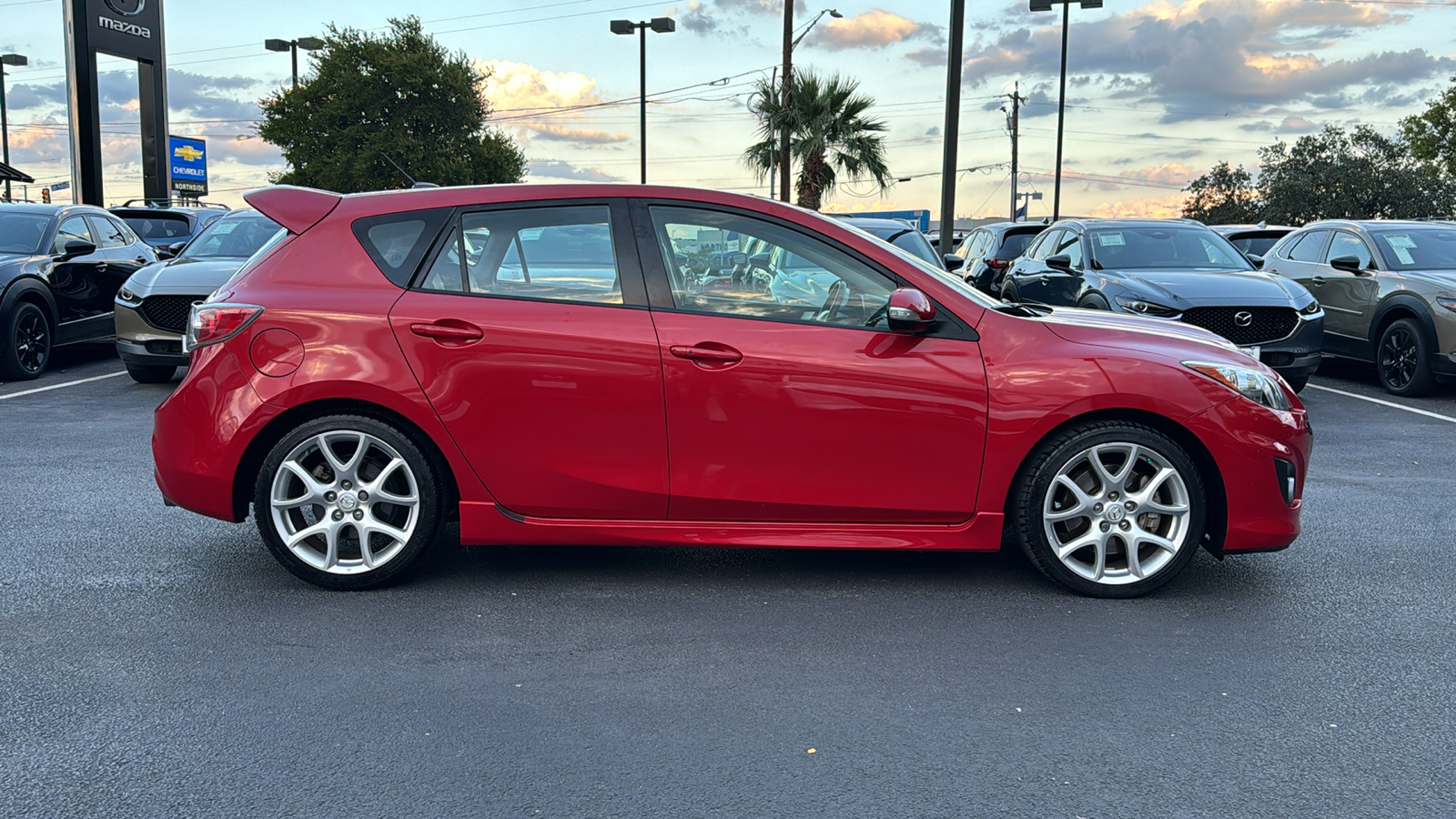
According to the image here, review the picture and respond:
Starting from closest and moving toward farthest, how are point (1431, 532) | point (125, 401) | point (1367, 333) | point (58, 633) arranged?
1. point (58, 633)
2. point (1431, 532)
3. point (125, 401)
4. point (1367, 333)

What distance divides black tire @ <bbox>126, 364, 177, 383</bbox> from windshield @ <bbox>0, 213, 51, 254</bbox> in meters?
1.67

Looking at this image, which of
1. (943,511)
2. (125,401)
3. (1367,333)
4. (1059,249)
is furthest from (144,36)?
(943,511)

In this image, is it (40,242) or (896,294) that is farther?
(40,242)

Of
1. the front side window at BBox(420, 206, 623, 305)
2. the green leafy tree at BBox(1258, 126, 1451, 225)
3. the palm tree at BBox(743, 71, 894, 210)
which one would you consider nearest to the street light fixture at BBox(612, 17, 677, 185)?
the palm tree at BBox(743, 71, 894, 210)

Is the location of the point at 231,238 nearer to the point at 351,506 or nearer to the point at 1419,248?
the point at 351,506

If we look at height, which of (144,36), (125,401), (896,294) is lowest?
(125,401)

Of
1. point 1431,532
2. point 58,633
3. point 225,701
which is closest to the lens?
point 225,701

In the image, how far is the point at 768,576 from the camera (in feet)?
15.8

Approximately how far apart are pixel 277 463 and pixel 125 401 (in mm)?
A: 6337

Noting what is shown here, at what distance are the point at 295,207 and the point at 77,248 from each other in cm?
801

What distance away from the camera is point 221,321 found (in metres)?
4.51

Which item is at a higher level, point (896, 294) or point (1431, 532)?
point (896, 294)

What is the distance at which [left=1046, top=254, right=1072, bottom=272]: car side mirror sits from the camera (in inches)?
438

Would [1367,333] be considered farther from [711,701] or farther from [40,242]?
[40,242]
